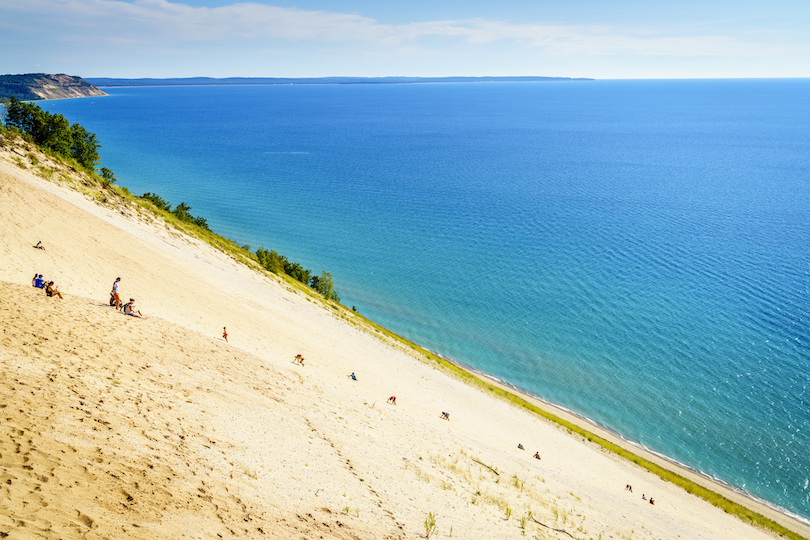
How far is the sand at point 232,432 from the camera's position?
38.9 ft

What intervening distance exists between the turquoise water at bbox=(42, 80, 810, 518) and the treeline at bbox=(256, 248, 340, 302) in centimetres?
499

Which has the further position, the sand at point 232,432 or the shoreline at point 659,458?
the shoreline at point 659,458

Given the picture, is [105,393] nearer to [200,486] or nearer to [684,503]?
[200,486]

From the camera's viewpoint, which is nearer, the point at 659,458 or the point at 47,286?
the point at 47,286

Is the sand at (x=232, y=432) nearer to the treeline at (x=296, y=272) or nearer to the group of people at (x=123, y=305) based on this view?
the group of people at (x=123, y=305)

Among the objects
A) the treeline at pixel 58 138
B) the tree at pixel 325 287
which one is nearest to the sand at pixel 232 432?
the tree at pixel 325 287

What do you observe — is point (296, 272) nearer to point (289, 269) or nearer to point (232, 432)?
point (289, 269)

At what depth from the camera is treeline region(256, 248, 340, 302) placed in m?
57.2

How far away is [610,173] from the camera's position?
437 feet

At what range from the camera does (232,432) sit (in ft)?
55.6

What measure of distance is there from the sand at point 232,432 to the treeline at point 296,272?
16.0 meters

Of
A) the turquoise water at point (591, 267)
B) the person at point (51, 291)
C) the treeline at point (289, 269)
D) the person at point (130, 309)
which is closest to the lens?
the person at point (51, 291)

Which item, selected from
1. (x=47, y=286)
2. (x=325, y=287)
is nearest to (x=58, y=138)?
(x=325, y=287)

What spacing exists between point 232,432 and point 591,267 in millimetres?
65456
